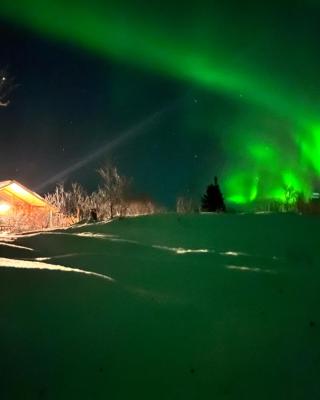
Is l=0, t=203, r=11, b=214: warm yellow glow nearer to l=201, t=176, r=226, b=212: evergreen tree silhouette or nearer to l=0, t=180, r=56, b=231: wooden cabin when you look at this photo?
l=0, t=180, r=56, b=231: wooden cabin

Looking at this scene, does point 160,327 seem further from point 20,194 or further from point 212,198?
point 20,194

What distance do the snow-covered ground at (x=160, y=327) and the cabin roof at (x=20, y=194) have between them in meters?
27.4

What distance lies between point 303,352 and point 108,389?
253 cm

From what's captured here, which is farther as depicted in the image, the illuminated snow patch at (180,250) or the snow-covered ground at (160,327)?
the illuminated snow patch at (180,250)

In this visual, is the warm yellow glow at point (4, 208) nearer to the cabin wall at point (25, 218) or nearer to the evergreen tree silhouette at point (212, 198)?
the cabin wall at point (25, 218)

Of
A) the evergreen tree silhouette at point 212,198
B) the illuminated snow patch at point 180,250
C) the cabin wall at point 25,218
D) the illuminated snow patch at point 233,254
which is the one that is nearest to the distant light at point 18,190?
the cabin wall at point 25,218

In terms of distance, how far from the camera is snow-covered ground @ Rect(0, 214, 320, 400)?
187 inches

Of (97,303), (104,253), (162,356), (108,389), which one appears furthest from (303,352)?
(104,253)

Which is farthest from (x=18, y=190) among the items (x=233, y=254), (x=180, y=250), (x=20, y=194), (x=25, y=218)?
(x=233, y=254)

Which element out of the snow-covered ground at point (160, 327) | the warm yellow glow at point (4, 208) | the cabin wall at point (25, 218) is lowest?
the snow-covered ground at point (160, 327)

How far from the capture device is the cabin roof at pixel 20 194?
36031 millimetres

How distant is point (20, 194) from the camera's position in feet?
124

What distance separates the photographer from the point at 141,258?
10.3 metres

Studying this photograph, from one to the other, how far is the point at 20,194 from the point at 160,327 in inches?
1355
